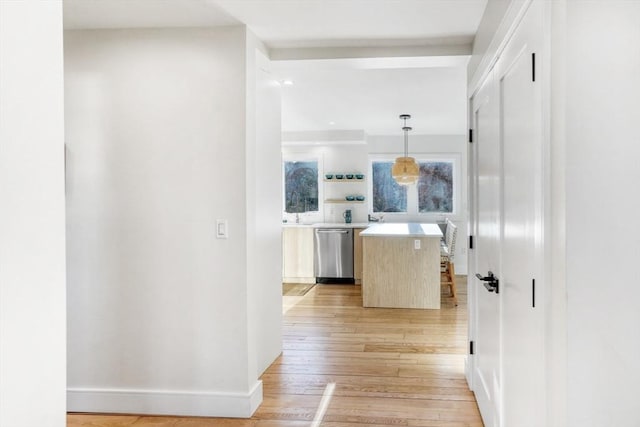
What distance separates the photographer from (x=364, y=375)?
347 centimetres

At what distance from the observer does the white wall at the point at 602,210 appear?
1080mm

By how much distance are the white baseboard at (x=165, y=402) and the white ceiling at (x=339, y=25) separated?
2176 millimetres

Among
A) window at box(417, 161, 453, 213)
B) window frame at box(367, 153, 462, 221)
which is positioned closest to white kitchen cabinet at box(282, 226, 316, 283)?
window frame at box(367, 153, 462, 221)

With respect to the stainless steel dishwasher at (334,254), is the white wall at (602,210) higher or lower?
higher

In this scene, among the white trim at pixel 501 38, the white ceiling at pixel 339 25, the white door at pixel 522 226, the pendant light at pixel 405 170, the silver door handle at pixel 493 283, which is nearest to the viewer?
the white door at pixel 522 226

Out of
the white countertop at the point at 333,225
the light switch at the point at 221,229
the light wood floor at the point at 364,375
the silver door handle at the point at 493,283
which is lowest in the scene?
the light wood floor at the point at 364,375

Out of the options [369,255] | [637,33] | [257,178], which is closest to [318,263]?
[369,255]

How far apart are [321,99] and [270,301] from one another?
2.54 m

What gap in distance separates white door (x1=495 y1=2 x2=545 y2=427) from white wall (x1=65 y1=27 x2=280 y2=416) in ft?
4.83

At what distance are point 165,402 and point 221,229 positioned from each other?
109 centimetres

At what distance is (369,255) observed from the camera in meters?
5.67

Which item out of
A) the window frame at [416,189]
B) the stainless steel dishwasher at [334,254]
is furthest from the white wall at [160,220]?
the window frame at [416,189]

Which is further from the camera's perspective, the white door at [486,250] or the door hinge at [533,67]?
the white door at [486,250]

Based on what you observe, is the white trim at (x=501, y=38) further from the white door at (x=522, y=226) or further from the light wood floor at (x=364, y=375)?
the light wood floor at (x=364, y=375)
